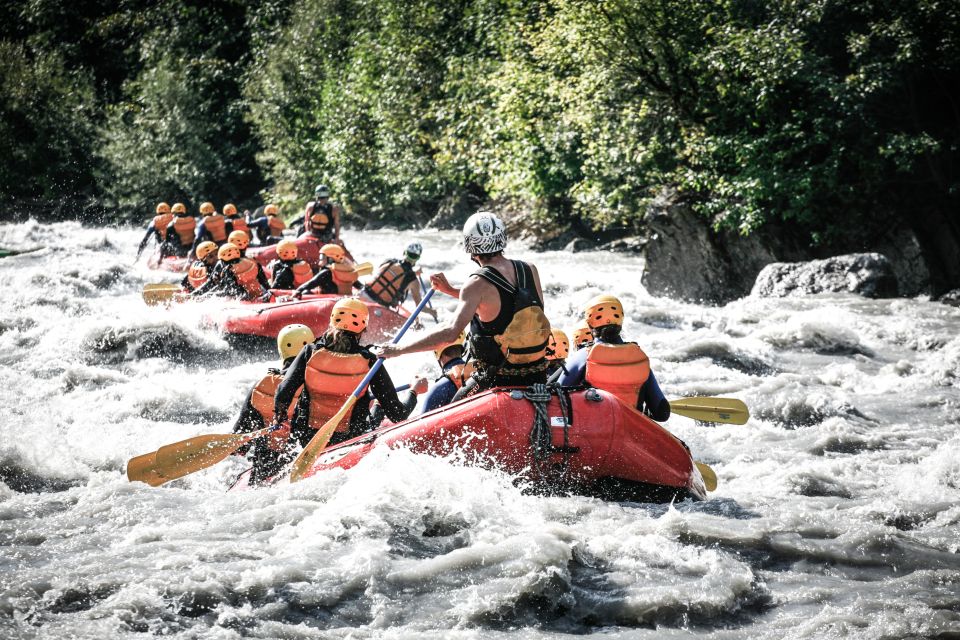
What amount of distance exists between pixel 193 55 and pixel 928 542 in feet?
125

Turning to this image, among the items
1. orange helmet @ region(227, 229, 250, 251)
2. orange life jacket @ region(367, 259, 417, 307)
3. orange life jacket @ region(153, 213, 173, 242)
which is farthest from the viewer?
orange life jacket @ region(153, 213, 173, 242)

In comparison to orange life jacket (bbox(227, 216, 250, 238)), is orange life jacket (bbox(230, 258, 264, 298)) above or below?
below

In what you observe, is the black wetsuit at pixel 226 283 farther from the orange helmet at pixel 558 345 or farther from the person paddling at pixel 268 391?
the orange helmet at pixel 558 345

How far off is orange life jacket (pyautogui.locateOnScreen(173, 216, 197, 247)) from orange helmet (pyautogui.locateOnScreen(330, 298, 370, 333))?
12.0 m

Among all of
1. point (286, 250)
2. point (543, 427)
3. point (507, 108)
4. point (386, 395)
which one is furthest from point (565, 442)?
point (507, 108)

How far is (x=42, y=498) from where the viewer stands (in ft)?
20.7

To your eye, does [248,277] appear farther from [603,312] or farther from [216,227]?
[603,312]

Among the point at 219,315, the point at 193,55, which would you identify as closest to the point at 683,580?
the point at 219,315

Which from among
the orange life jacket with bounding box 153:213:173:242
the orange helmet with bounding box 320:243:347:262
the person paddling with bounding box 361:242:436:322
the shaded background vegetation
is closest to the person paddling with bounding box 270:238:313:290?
the orange helmet with bounding box 320:243:347:262

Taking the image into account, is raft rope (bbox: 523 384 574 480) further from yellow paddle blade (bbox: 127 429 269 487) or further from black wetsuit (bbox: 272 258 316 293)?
black wetsuit (bbox: 272 258 316 293)

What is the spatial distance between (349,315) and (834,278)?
9933 millimetres

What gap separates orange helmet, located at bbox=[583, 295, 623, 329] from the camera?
623 centimetres

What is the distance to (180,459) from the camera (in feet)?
21.4

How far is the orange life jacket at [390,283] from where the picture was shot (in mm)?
11898
